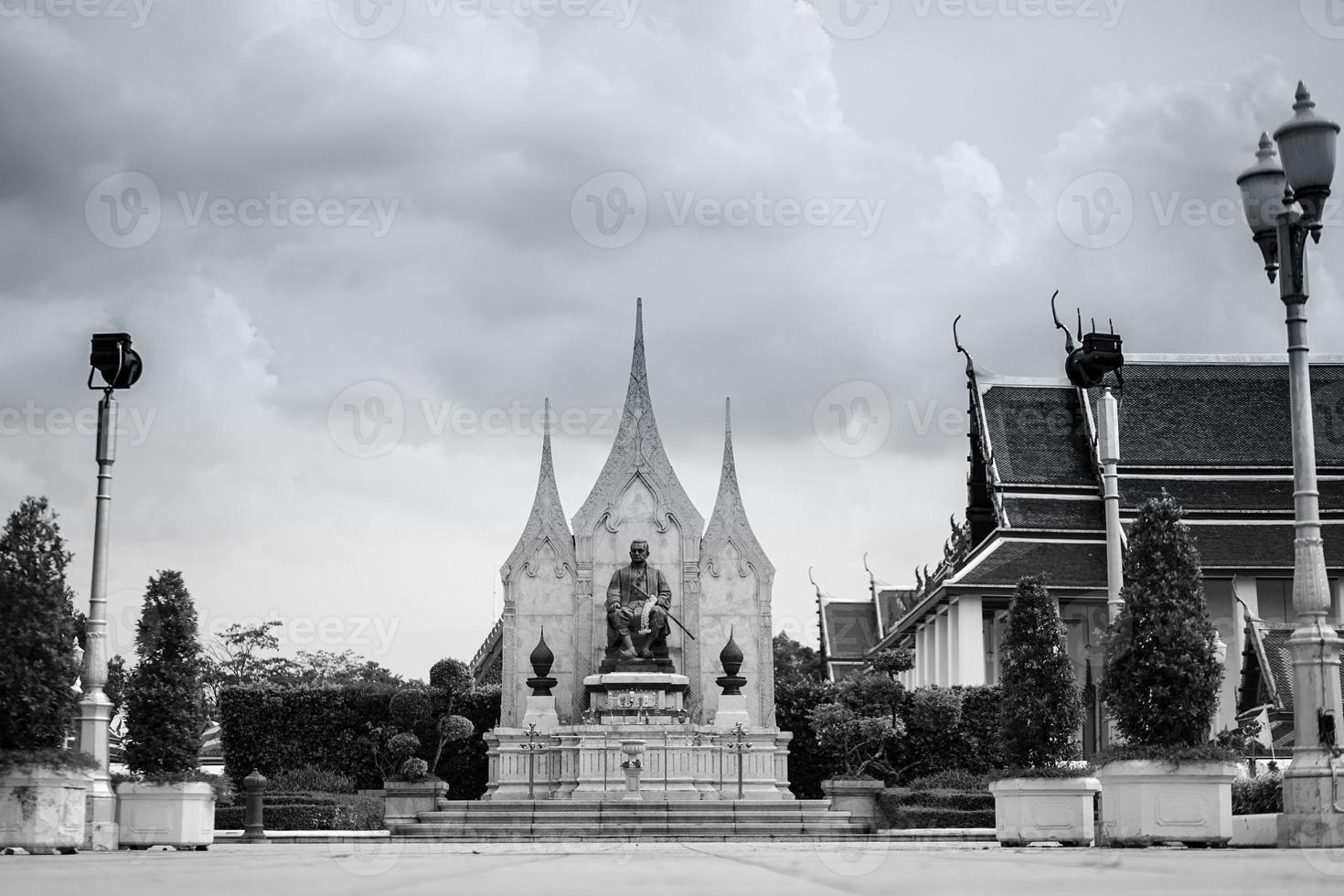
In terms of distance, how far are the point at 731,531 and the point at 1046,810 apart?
2296 centimetres

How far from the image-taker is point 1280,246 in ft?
51.8

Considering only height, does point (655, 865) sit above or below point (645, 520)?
below

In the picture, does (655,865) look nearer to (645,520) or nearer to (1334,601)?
(645,520)

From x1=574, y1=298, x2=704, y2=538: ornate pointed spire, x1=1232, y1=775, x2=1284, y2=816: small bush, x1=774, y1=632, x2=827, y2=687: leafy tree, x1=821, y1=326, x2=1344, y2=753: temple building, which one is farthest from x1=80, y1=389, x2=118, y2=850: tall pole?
x1=774, y1=632, x2=827, y2=687: leafy tree

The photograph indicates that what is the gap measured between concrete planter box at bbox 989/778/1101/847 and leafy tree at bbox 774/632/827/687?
6186cm

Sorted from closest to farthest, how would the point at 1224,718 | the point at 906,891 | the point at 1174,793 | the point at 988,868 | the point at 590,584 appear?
the point at 906,891
the point at 988,868
the point at 1174,793
the point at 590,584
the point at 1224,718

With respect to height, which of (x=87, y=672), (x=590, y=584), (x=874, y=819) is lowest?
(x=874, y=819)

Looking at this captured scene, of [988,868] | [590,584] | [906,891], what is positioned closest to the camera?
[906,891]

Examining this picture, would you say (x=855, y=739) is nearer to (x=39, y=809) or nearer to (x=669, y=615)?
(x=669, y=615)

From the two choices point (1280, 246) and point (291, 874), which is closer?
point (291, 874)

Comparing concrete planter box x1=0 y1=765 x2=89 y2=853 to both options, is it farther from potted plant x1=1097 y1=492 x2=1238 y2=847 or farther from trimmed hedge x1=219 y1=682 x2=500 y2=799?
trimmed hedge x1=219 y1=682 x2=500 y2=799

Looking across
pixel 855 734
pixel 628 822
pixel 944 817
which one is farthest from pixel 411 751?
pixel 944 817

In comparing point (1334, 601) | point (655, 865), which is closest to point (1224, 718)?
point (1334, 601)

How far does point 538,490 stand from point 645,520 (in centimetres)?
277
